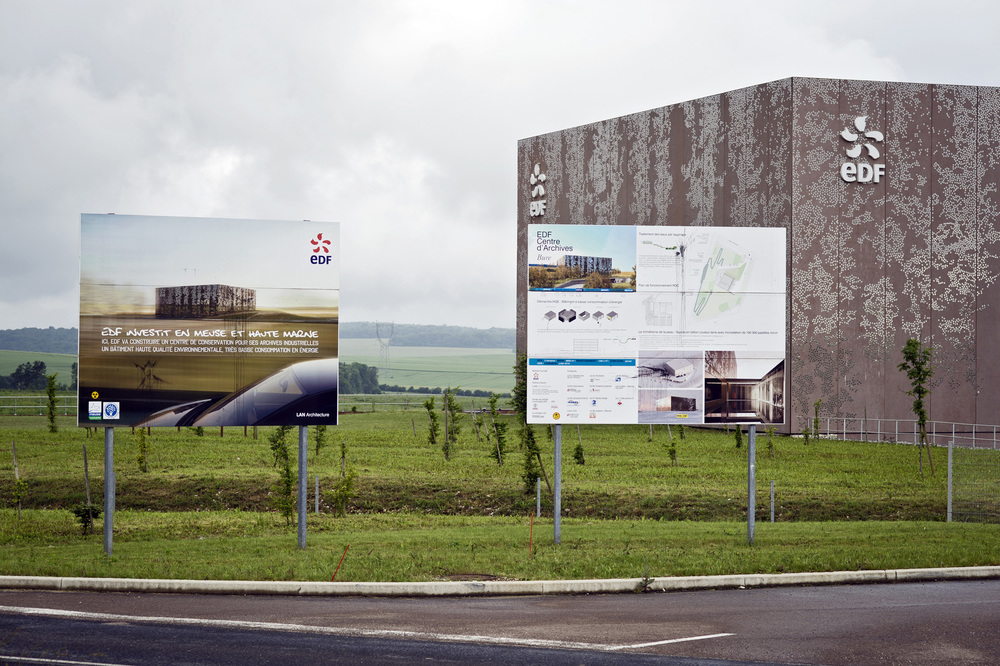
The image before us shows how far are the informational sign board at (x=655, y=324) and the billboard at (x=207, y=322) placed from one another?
137 inches

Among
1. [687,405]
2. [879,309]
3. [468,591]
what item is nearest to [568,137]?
[879,309]

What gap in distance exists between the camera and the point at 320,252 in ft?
48.8

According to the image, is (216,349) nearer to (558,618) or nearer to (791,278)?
(558,618)

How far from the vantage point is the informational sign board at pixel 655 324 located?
15398 millimetres

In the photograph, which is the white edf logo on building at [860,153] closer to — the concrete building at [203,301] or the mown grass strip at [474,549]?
the mown grass strip at [474,549]

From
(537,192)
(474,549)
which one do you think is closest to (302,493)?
(474,549)

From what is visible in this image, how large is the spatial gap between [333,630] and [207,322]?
663 cm

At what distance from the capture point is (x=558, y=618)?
10383mm

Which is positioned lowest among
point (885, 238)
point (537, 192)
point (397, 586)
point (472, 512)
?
point (472, 512)

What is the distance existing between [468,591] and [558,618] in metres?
1.89

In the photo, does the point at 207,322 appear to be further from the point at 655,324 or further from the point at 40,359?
the point at 40,359

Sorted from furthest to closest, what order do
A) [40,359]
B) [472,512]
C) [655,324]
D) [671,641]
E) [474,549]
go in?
1. [40,359]
2. [472,512]
3. [655,324]
4. [474,549]
5. [671,641]

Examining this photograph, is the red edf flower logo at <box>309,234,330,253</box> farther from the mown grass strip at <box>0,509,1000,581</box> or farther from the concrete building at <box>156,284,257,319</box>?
the mown grass strip at <box>0,509,1000,581</box>

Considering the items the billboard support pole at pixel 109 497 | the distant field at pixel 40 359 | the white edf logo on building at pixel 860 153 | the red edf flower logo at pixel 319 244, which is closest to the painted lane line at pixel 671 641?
the red edf flower logo at pixel 319 244
